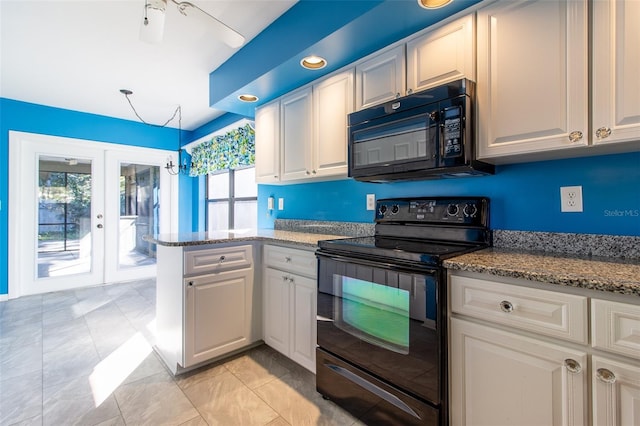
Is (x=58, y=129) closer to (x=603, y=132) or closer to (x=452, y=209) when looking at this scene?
(x=452, y=209)

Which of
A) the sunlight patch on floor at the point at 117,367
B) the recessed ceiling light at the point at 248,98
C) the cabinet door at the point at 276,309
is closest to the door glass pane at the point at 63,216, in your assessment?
the sunlight patch on floor at the point at 117,367

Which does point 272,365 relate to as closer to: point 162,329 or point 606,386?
point 162,329

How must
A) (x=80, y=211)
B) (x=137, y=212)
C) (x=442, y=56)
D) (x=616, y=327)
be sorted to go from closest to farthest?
(x=616, y=327) → (x=442, y=56) → (x=80, y=211) → (x=137, y=212)

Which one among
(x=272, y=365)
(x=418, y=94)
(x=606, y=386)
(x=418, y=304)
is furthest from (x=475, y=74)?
(x=272, y=365)

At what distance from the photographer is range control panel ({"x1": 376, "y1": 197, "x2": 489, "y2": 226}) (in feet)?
5.32

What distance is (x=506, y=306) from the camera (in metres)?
1.08

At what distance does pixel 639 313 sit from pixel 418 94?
3.91 ft

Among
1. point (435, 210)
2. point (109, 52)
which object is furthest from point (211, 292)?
point (109, 52)

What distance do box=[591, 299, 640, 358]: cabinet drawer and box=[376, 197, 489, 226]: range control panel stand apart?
2.42 ft

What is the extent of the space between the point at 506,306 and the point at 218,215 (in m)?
4.51

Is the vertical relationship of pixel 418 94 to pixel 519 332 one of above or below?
above

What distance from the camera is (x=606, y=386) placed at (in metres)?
0.91

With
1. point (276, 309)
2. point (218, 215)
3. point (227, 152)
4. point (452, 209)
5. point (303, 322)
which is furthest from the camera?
point (218, 215)

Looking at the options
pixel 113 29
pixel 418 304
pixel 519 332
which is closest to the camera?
pixel 519 332
